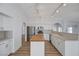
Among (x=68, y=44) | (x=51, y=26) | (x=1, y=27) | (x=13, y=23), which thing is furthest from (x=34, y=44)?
(x=51, y=26)

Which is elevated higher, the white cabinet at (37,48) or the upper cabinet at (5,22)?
the upper cabinet at (5,22)

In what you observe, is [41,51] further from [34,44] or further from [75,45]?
[75,45]

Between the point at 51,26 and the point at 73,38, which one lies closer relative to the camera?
the point at 73,38

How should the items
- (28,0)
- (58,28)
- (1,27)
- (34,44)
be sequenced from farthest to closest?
(58,28), (1,27), (34,44), (28,0)

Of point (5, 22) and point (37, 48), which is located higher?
point (5, 22)

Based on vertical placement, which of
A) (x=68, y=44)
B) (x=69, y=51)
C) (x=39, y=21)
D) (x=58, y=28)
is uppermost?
(x=39, y=21)

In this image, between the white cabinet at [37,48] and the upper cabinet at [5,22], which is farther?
the upper cabinet at [5,22]

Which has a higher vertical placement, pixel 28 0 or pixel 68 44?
pixel 28 0

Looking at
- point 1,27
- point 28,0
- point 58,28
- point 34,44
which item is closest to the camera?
point 28,0

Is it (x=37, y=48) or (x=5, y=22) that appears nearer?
(x=37, y=48)

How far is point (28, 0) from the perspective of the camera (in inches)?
31.3

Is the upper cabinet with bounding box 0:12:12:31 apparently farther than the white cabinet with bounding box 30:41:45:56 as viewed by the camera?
Yes

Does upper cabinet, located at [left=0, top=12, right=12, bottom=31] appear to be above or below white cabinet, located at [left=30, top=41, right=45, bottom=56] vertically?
above

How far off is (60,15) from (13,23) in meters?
4.07
